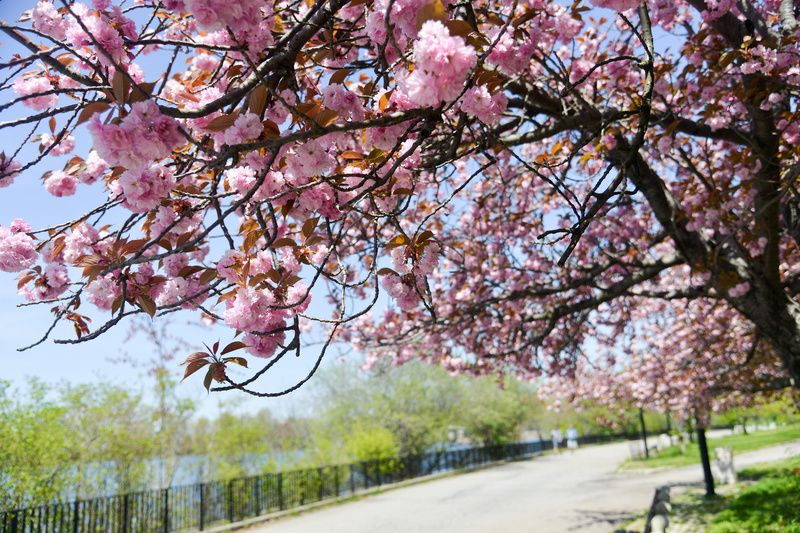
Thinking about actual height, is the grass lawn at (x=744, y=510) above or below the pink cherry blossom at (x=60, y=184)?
below

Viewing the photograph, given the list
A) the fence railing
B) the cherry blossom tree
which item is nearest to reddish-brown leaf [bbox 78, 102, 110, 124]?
the cherry blossom tree

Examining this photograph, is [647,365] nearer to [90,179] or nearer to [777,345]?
[777,345]

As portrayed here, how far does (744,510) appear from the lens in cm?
844

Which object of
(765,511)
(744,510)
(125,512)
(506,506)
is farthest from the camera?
(506,506)

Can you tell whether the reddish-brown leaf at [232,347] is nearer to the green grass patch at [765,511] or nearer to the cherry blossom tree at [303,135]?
the cherry blossom tree at [303,135]

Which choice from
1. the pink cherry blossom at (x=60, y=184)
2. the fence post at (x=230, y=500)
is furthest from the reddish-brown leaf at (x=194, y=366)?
the fence post at (x=230, y=500)

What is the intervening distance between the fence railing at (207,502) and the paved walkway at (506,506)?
100cm

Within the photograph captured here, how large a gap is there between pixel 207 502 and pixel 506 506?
21.5 ft

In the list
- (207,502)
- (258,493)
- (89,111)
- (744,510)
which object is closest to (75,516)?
(207,502)

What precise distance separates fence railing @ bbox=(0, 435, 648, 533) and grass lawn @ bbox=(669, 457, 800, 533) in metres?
9.08

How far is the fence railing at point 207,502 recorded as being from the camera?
328 inches

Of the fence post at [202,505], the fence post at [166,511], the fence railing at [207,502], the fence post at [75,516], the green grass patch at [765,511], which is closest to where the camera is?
the green grass patch at [765,511]

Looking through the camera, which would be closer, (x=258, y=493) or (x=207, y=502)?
(x=207, y=502)

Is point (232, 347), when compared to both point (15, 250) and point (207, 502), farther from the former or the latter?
point (207, 502)
